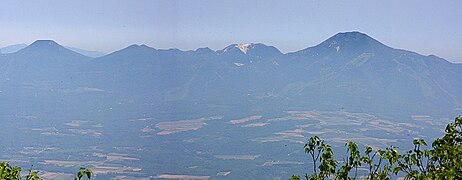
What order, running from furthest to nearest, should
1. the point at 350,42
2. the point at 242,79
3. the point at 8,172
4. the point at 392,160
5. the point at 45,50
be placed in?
1. the point at 350,42
2. the point at 45,50
3. the point at 242,79
4. the point at 8,172
5. the point at 392,160

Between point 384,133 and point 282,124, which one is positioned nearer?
point 384,133

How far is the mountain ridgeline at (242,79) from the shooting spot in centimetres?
11919

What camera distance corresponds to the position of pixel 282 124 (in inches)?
3558

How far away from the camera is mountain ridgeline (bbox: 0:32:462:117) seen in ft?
391

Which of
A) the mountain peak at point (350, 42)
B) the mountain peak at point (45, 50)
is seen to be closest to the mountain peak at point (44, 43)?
the mountain peak at point (45, 50)

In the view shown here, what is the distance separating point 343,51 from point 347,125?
98806mm

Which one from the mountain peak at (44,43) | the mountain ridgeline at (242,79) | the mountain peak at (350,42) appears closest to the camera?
the mountain ridgeline at (242,79)

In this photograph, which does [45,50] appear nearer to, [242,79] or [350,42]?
[242,79]

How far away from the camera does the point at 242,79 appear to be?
155000mm

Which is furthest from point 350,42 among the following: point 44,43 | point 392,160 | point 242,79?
point 392,160

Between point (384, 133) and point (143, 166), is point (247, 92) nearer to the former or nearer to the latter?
point (384, 133)

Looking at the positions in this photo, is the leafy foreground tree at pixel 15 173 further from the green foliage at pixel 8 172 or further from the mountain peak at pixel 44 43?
the mountain peak at pixel 44 43

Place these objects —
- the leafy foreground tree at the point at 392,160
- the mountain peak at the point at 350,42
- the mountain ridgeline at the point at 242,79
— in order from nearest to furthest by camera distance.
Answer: the leafy foreground tree at the point at 392,160
the mountain ridgeline at the point at 242,79
the mountain peak at the point at 350,42

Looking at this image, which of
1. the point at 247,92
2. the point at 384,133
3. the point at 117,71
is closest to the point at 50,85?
the point at 117,71
